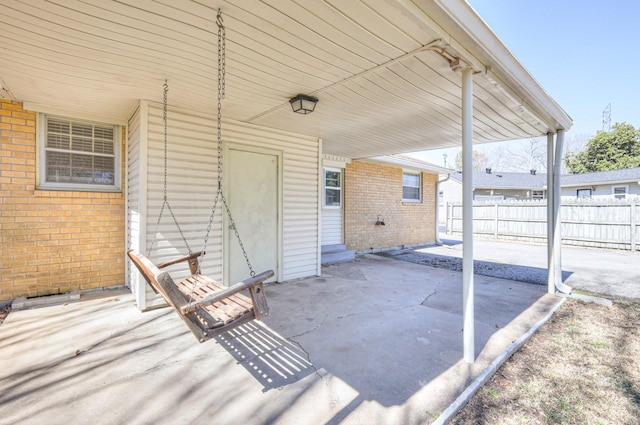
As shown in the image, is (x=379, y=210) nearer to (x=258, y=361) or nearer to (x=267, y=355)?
(x=267, y=355)

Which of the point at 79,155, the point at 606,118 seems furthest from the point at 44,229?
the point at 606,118

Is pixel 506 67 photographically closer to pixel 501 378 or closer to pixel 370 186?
pixel 501 378

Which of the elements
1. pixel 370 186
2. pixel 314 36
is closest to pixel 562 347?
pixel 314 36

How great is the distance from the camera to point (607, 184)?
16.5 metres

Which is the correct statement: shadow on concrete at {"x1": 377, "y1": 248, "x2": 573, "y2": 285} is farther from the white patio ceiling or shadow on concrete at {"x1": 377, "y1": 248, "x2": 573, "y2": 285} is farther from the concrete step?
the white patio ceiling

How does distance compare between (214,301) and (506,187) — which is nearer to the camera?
(214,301)

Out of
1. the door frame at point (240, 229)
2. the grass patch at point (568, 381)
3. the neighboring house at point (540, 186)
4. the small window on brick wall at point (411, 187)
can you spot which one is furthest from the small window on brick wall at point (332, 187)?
the neighboring house at point (540, 186)

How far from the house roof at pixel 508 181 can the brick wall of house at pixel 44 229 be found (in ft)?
65.9

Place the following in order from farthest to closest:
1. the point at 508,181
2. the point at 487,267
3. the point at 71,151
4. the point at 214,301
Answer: the point at 508,181
the point at 487,267
the point at 71,151
the point at 214,301

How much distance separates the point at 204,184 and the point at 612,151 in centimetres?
2650

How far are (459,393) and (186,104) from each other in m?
4.40

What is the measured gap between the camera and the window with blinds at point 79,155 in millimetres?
4238

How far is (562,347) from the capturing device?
311 cm

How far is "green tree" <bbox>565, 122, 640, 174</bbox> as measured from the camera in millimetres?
19016
